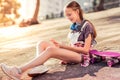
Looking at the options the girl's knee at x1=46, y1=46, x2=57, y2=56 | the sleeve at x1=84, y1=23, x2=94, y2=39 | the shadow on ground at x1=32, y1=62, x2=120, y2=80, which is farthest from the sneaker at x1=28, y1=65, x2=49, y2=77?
the sleeve at x1=84, y1=23, x2=94, y2=39

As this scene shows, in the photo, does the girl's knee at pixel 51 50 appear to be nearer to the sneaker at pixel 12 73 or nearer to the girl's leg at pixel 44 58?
the girl's leg at pixel 44 58

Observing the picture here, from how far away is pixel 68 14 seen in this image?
6414 mm

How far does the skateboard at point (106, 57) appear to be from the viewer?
21.0 feet

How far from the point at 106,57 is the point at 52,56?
3.28 feet

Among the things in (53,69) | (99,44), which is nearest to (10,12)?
(99,44)

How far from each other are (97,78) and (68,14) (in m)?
1.28

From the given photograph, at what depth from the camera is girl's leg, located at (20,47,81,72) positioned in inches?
239

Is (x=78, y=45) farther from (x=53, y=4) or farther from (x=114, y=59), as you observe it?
(x=53, y=4)

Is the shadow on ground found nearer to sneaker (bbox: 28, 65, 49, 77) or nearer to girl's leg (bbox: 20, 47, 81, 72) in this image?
sneaker (bbox: 28, 65, 49, 77)

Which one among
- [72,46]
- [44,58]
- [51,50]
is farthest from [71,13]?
[44,58]

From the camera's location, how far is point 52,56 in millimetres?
6316

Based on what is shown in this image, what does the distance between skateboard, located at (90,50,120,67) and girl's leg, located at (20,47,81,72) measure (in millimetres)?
313

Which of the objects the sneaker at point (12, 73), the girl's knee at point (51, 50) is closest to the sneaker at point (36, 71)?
the girl's knee at point (51, 50)

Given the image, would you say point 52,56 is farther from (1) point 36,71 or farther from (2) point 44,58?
(1) point 36,71
